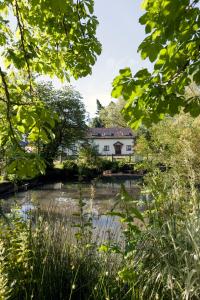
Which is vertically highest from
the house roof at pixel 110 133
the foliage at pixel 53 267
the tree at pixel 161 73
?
the house roof at pixel 110 133

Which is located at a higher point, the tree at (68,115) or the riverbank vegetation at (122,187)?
the tree at (68,115)

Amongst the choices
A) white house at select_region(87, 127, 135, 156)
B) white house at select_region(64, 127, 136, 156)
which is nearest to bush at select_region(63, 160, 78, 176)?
white house at select_region(64, 127, 136, 156)

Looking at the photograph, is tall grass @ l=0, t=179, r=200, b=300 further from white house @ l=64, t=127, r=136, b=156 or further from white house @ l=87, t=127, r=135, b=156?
white house @ l=87, t=127, r=135, b=156

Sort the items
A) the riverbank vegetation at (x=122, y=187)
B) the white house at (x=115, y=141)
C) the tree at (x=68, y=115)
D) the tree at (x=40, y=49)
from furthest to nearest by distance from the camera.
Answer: the white house at (x=115, y=141) < the tree at (x=68, y=115) < the tree at (x=40, y=49) < the riverbank vegetation at (x=122, y=187)

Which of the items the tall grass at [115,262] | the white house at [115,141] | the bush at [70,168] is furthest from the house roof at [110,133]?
the tall grass at [115,262]

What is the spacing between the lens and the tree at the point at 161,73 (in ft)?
6.73

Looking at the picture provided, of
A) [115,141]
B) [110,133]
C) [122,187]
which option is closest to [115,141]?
[115,141]

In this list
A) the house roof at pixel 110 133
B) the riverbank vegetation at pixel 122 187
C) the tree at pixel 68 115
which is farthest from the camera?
the house roof at pixel 110 133

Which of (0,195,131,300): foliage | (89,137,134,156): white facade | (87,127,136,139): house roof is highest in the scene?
(87,127,136,139): house roof

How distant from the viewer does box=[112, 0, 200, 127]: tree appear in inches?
80.8

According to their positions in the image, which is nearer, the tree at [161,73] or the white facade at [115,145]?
the tree at [161,73]

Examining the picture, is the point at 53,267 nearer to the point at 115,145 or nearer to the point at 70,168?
the point at 70,168

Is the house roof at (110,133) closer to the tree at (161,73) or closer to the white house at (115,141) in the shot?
the white house at (115,141)

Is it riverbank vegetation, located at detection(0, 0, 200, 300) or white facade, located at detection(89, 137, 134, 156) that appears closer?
riverbank vegetation, located at detection(0, 0, 200, 300)
